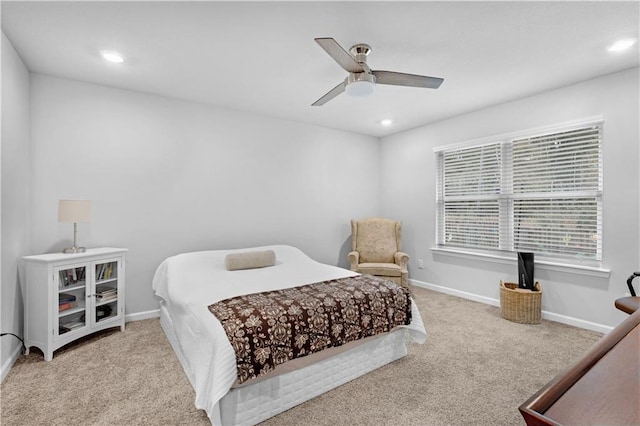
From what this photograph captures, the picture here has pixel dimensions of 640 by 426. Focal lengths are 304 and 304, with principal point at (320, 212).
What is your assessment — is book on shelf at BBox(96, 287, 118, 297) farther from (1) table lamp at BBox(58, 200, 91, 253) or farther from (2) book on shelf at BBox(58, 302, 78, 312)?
(1) table lamp at BBox(58, 200, 91, 253)

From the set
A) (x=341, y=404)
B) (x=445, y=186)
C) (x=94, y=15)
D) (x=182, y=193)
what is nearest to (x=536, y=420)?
(x=341, y=404)

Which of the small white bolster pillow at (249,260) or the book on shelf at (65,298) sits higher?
the small white bolster pillow at (249,260)

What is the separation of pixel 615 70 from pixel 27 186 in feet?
18.1

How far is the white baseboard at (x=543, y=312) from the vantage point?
3.04 m

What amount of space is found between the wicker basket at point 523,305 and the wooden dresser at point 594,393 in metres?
2.87

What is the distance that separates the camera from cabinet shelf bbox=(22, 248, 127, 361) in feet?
8.09

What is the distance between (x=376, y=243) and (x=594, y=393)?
3.99 metres

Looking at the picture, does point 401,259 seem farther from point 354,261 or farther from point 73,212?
point 73,212

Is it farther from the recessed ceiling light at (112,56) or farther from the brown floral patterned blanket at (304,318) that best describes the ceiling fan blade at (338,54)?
the recessed ceiling light at (112,56)

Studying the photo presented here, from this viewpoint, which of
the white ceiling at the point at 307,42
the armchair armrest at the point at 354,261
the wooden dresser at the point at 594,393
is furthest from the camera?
the armchair armrest at the point at 354,261

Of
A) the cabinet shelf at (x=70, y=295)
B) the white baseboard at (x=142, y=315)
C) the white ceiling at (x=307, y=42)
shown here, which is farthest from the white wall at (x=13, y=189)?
the white baseboard at (x=142, y=315)

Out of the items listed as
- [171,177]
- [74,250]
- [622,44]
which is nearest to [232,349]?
[74,250]

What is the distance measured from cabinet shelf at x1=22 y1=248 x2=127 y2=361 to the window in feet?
13.4

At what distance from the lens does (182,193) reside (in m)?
3.57
